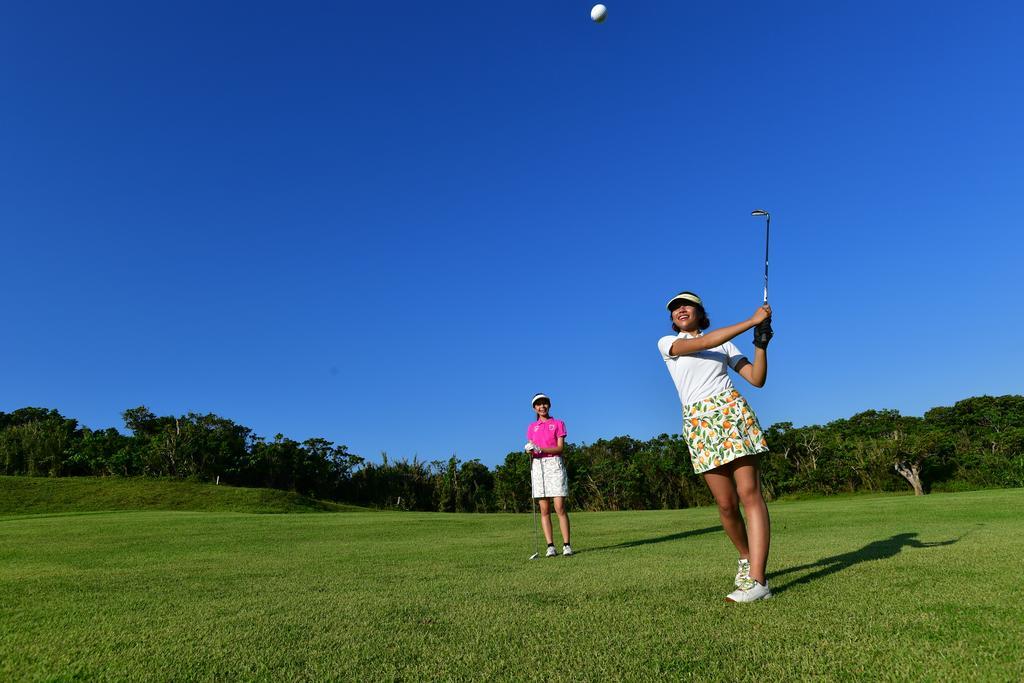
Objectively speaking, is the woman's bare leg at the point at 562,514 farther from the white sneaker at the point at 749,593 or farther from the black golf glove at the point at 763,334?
the black golf glove at the point at 763,334

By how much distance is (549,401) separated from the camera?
877 cm

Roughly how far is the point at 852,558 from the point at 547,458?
3834 millimetres

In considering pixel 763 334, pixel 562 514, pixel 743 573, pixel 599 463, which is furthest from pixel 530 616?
pixel 599 463

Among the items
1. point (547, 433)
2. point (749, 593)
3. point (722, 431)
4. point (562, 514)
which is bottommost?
point (749, 593)

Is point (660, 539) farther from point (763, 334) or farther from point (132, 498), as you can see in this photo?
point (132, 498)

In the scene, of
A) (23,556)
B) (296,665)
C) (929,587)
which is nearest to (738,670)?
(296,665)

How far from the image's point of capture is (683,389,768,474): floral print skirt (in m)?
4.60

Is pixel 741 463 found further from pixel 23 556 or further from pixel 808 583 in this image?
pixel 23 556

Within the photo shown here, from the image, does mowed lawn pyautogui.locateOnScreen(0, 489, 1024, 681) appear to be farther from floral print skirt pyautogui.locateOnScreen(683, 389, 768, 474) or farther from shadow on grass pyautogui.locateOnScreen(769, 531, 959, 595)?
floral print skirt pyautogui.locateOnScreen(683, 389, 768, 474)

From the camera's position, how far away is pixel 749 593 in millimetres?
4180

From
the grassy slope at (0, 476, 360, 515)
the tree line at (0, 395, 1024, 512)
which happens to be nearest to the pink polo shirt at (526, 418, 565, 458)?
the grassy slope at (0, 476, 360, 515)

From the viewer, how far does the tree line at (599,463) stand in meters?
41.4

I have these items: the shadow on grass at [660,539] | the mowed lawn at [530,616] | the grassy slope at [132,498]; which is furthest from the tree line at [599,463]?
the mowed lawn at [530,616]

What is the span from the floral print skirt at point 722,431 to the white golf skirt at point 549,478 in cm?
395
